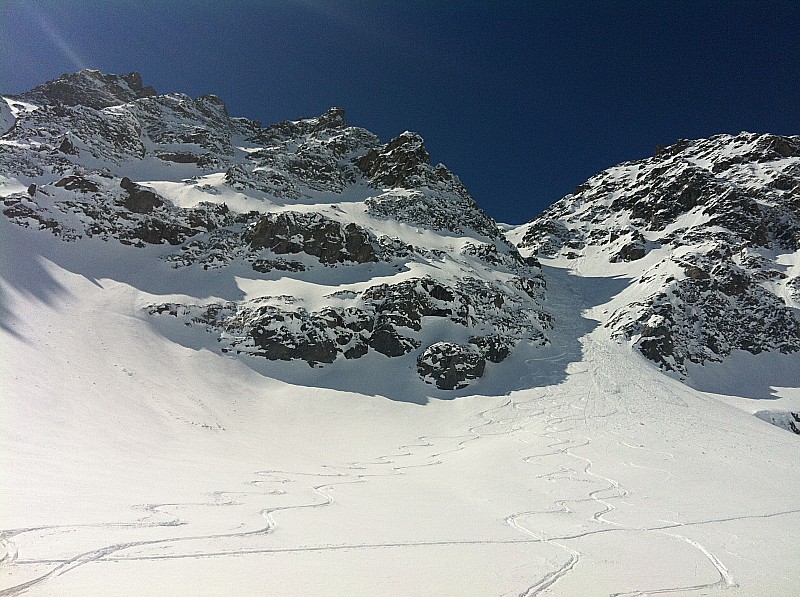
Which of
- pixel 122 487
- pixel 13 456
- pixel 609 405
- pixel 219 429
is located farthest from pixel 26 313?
pixel 609 405

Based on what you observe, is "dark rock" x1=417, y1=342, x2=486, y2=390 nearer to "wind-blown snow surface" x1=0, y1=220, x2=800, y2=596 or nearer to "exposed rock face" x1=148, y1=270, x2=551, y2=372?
"exposed rock face" x1=148, y1=270, x2=551, y2=372

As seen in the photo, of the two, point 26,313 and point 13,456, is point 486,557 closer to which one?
point 13,456

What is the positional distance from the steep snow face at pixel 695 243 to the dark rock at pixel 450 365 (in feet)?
54.0

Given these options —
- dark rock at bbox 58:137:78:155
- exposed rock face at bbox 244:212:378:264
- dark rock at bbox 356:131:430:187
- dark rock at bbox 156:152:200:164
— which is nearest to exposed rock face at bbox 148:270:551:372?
exposed rock face at bbox 244:212:378:264

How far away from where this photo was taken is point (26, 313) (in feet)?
74.4

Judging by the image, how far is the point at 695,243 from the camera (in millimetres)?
56875

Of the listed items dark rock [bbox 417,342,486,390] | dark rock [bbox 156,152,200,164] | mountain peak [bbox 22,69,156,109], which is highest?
mountain peak [bbox 22,69,156,109]

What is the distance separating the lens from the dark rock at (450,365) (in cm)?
2969

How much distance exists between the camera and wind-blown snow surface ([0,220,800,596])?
5.17 meters

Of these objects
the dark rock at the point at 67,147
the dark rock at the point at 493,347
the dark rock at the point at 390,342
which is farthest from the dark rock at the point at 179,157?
the dark rock at the point at 493,347

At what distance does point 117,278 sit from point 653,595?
37688 millimetres

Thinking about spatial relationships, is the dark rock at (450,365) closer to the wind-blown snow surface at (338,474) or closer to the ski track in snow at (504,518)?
the wind-blown snow surface at (338,474)

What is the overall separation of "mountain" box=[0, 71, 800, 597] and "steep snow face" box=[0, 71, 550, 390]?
296 millimetres

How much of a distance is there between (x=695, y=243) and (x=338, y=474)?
60.9 metres
